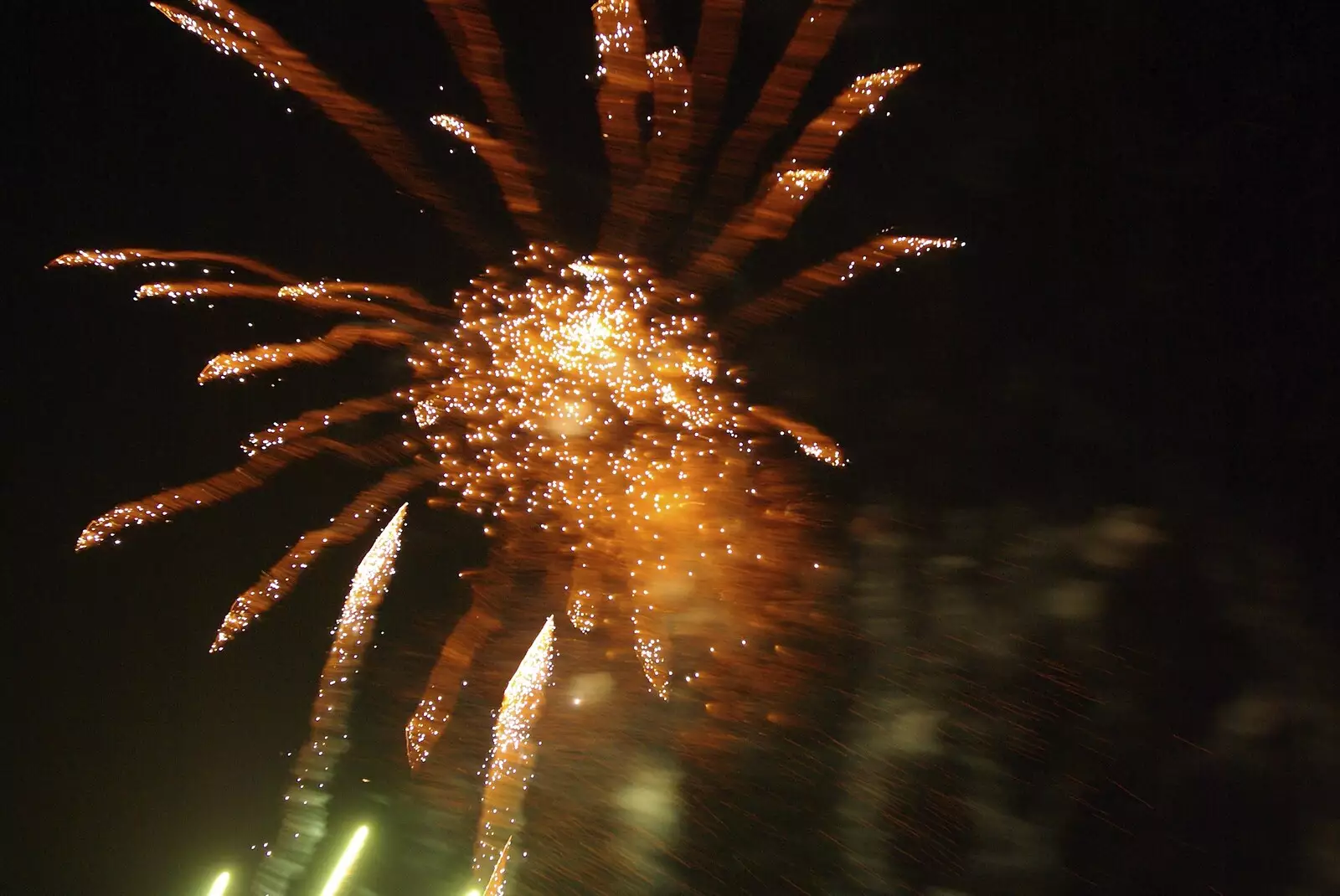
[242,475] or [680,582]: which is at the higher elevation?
[242,475]

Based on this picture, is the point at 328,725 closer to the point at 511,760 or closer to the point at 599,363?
the point at 511,760

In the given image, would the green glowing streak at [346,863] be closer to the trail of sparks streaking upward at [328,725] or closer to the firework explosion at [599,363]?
the trail of sparks streaking upward at [328,725]

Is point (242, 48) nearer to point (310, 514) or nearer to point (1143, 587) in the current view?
point (310, 514)

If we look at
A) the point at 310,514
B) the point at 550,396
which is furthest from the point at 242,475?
the point at 550,396

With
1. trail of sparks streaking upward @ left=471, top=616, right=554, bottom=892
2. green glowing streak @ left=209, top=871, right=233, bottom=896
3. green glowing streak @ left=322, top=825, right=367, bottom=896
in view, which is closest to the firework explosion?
trail of sparks streaking upward @ left=471, top=616, right=554, bottom=892

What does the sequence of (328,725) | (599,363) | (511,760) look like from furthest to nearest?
(599,363) < (328,725) < (511,760)

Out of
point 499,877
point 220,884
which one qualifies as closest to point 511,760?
point 499,877

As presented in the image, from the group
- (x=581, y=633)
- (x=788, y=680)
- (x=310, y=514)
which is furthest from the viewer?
(x=310, y=514)
